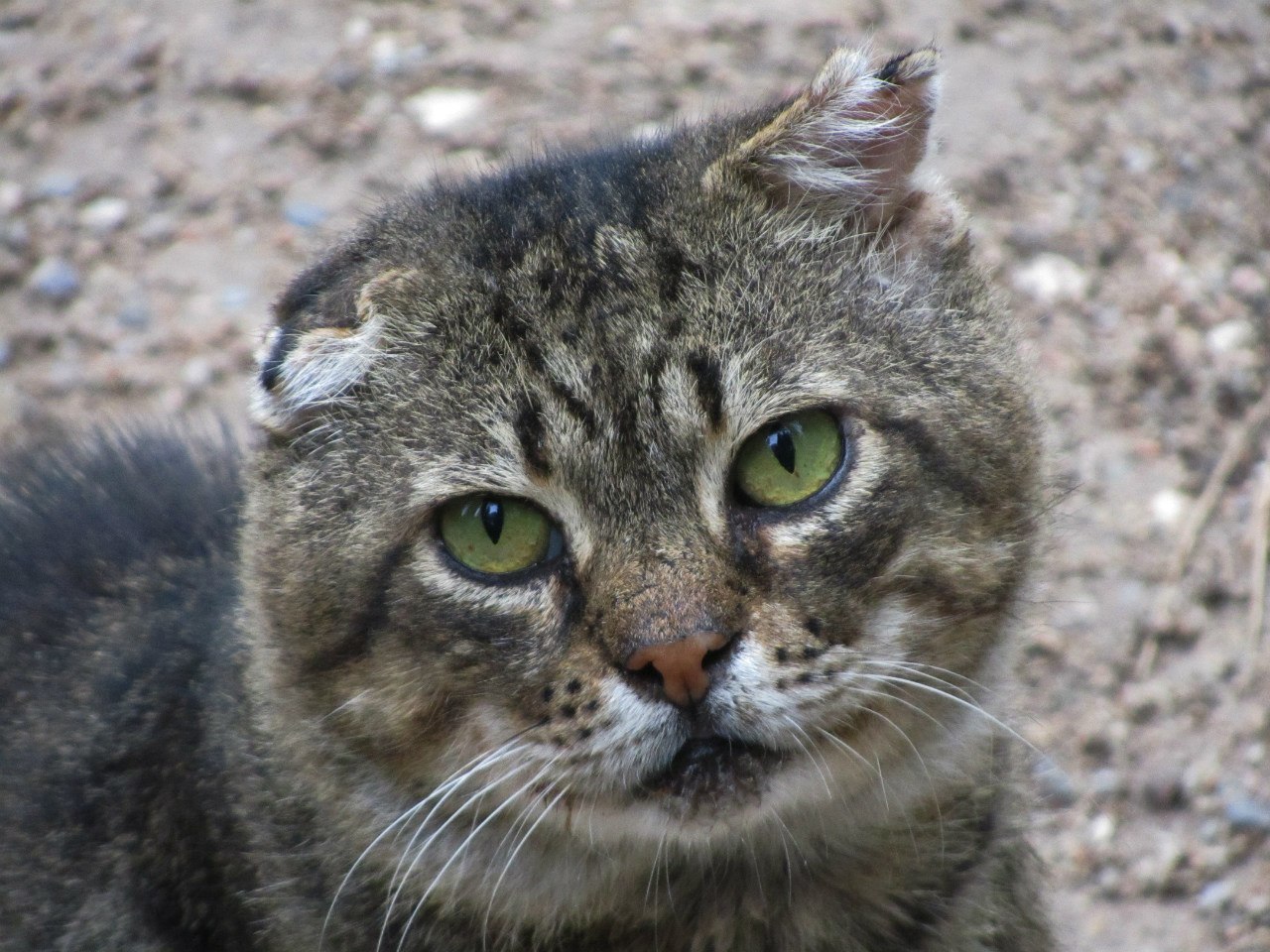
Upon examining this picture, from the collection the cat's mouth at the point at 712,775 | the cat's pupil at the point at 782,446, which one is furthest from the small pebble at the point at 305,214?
the cat's mouth at the point at 712,775

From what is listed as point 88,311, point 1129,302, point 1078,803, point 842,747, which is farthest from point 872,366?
point 88,311

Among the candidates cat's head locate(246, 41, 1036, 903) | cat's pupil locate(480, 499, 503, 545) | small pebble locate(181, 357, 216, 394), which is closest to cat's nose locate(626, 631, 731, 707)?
cat's head locate(246, 41, 1036, 903)

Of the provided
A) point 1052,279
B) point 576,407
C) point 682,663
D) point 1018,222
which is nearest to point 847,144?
point 576,407

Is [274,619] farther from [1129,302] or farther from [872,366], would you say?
[1129,302]

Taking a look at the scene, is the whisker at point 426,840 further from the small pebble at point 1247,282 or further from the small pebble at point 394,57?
the small pebble at point 394,57

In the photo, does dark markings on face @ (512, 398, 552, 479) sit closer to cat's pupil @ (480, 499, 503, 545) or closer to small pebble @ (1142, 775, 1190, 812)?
cat's pupil @ (480, 499, 503, 545)
